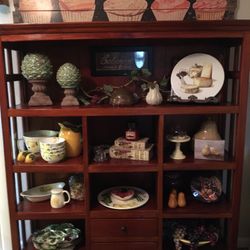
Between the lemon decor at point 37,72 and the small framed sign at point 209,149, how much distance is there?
83 cm

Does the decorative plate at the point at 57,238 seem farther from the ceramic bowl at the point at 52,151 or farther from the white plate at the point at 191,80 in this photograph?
the white plate at the point at 191,80

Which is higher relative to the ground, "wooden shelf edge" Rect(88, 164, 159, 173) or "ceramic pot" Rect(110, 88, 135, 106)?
"ceramic pot" Rect(110, 88, 135, 106)

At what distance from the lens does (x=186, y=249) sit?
164cm

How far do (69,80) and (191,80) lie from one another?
0.64m

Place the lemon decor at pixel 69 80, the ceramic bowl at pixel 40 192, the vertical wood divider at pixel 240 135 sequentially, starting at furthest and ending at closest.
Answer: the ceramic bowl at pixel 40 192
the lemon decor at pixel 69 80
the vertical wood divider at pixel 240 135

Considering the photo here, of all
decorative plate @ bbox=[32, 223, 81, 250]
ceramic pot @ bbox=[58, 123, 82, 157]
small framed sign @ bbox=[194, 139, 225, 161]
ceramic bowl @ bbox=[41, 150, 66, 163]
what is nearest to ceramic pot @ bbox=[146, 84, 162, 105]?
small framed sign @ bbox=[194, 139, 225, 161]

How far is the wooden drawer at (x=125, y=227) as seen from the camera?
60.6 inches

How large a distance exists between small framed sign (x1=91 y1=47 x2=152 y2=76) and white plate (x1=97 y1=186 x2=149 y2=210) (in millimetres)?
704

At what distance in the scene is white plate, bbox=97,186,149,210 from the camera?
1.57 m

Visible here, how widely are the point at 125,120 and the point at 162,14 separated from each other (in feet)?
2.10

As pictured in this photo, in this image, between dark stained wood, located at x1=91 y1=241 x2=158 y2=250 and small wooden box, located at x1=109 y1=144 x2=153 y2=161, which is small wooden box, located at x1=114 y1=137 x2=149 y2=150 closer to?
small wooden box, located at x1=109 y1=144 x2=153 y2=161

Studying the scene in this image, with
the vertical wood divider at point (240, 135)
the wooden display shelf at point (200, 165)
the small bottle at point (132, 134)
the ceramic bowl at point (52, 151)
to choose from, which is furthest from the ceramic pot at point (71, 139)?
the vertical wood divider at point (240, 135)

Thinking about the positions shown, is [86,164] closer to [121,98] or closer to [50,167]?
[50,167]

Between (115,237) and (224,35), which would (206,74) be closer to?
(224,35)
